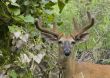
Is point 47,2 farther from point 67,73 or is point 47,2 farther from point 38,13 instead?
point 67,73

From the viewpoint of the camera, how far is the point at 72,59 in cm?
902

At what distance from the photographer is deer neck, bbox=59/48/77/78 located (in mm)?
8852

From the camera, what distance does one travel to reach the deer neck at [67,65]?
348 inches

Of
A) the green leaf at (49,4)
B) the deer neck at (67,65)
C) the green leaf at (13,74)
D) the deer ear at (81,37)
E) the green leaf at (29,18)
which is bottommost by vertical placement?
the deer neck at (67,65)

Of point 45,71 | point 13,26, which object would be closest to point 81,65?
point 45,71

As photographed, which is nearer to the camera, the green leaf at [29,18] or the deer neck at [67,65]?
the green leaf at [29,18]

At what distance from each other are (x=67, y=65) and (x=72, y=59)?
0.15 metres

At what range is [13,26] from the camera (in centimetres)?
729

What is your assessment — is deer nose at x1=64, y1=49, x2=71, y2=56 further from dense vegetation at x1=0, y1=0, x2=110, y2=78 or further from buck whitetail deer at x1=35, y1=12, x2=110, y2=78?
dense vegetation at x1=0, y1=0, x2=110, y2=78

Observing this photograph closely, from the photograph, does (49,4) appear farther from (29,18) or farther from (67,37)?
(67,37)

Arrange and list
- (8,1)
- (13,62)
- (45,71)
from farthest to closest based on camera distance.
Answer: (45,71) → (13,62) → (8,1)

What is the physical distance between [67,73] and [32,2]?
178 centimetres

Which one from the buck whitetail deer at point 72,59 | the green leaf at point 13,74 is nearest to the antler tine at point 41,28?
the buck whitetail deer at point 72,59

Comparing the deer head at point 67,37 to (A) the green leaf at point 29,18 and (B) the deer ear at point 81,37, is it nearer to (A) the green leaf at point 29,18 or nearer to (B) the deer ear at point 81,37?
(B) the deer ear at point 81,37
